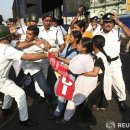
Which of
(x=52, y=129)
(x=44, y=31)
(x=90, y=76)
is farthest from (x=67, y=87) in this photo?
(x=44, y=31)

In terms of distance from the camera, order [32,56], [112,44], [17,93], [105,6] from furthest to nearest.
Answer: [105,6] → [112,44] → [17,93] → [32,56]

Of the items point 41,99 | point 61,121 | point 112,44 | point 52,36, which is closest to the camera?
point 61,121

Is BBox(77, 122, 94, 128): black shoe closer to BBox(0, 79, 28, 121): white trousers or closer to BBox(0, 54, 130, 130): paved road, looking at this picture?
BBox(0, 54, 130, 130): paved road

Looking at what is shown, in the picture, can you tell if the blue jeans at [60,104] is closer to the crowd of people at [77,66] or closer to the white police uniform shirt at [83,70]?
the crowd of people at [77,66]

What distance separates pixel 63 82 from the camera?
15.1ft

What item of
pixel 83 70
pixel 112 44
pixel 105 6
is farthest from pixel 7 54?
pixel 105 6

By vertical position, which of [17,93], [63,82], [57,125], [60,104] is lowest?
[57,125]

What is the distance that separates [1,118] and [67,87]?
1.72m

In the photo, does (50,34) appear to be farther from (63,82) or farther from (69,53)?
(63,82)

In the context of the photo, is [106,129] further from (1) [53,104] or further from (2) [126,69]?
(2) [126,69]

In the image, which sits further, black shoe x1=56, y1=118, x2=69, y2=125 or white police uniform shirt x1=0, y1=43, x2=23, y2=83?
black shoe x1=56, y1=118, x2=69, y2=125

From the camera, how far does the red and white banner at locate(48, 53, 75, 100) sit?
15.1 ft

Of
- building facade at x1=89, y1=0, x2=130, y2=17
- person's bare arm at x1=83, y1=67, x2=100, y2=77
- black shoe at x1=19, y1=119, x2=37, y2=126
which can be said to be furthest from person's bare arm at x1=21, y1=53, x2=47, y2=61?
building facade at x1=89, y1=0, x2=130, y2=17

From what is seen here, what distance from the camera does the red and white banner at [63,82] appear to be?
15.1ft
